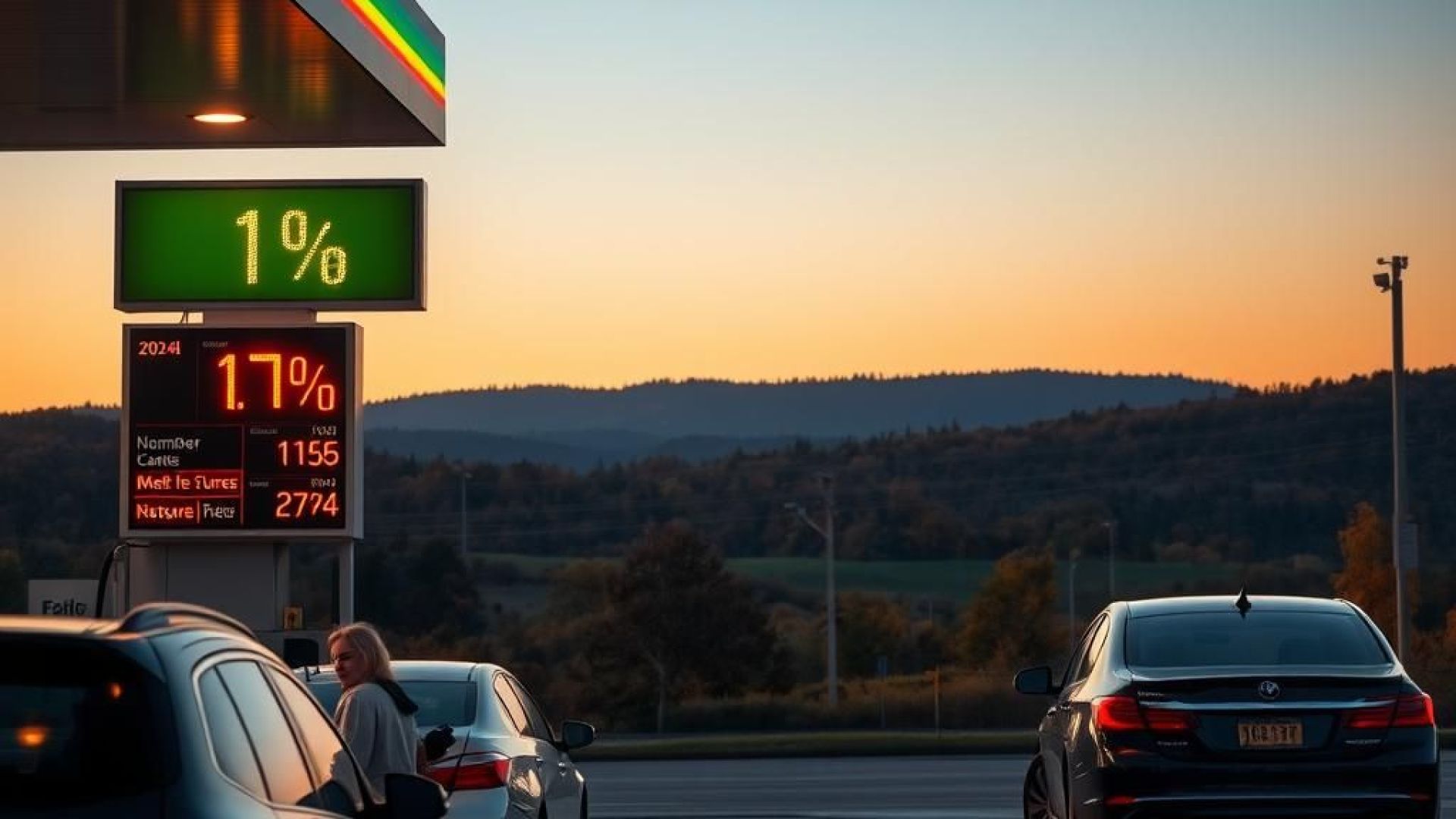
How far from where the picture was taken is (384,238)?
20.5m

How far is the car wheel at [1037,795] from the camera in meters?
15.0

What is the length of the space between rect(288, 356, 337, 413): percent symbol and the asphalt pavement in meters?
5.01

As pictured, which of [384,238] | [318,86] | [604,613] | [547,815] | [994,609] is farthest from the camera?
[994,609]

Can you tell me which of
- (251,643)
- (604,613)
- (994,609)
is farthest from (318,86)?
(994,609)

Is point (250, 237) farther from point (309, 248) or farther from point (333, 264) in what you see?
point (333, 264)

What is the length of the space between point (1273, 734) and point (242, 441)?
1039cm

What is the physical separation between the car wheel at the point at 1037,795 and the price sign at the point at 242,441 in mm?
6873

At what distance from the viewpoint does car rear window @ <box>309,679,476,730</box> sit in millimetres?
12438

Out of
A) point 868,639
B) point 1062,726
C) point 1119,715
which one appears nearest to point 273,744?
point 1119,715

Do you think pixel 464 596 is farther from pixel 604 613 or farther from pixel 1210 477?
pixel 1210 477

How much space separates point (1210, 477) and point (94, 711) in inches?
5830

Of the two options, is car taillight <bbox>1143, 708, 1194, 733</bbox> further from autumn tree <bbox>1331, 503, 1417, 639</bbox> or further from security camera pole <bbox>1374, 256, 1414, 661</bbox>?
autumn tree <bbox>1331, 503, 1417, 639</bbox>

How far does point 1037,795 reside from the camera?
15.2 metres

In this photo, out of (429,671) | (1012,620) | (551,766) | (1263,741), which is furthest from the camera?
(1012,620)
